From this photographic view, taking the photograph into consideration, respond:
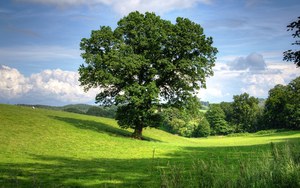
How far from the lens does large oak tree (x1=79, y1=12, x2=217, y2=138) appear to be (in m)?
43.8

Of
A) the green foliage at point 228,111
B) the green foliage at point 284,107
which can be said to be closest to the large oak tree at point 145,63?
the green foliage at point 284,107

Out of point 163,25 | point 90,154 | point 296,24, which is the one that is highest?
point 163,25

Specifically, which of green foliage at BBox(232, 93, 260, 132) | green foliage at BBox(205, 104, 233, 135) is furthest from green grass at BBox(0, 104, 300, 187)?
green foliage at BBox(232, 93, 260, 132)

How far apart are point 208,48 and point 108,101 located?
17276 mm

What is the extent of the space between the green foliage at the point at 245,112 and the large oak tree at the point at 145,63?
105 metres

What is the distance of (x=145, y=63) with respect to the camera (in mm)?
43875

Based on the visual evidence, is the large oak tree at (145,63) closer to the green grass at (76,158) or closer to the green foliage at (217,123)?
the green grass at (76,158)

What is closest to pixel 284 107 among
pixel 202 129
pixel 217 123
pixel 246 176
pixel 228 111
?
pixel 217 123

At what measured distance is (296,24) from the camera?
749 inches

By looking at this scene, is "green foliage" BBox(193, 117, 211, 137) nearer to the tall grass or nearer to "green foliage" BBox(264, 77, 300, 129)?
"green foliage" BBox(264, 77, 300, 129)

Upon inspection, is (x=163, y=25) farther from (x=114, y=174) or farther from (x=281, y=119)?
(x=281, y=119)

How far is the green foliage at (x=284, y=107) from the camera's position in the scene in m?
115

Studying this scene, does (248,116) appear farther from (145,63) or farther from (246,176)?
(246,176)

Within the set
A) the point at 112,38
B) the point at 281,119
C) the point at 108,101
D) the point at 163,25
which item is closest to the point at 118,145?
the point at 108,101
